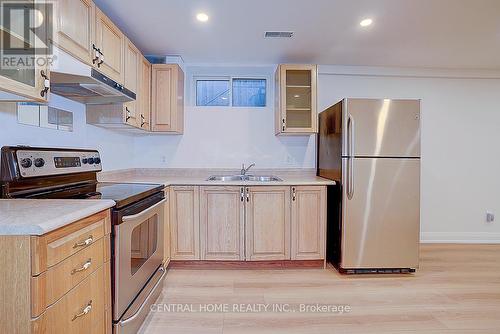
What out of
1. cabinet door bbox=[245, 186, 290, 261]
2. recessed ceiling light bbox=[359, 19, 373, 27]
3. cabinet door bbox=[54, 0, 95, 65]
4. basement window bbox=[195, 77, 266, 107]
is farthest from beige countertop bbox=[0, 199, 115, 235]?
recessed ceiling light bbox=[359, 19, 373, 27]

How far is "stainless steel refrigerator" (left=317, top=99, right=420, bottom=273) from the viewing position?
265 centimetres

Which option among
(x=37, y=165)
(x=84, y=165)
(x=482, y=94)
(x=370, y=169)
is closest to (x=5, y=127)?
(x=37, y=165)

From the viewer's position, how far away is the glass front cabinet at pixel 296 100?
317 centimetres

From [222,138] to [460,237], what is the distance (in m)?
3.58

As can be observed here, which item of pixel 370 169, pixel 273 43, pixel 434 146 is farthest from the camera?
pixel 434 146

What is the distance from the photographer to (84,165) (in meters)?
2.09

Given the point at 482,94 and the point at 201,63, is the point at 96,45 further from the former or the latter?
the point at 482,94

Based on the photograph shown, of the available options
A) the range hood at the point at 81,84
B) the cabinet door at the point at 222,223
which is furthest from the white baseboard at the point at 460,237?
the range hood at the point at 81,84

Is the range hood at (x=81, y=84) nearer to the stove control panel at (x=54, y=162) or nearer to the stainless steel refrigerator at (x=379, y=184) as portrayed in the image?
the stove control panel at (x=54, y=162)

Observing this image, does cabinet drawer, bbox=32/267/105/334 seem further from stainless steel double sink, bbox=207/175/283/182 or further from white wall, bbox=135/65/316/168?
white wall, bbox=135/65/316/168

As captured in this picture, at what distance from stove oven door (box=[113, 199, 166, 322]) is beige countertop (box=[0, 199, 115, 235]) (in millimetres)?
232

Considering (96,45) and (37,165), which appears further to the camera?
(96,45)

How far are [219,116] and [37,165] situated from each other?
A: 2202mm

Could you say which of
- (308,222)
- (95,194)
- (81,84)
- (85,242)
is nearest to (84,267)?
(85,242)
